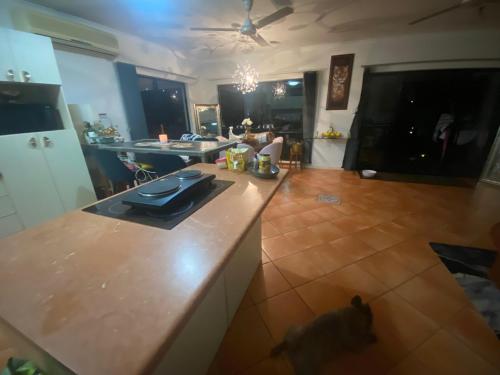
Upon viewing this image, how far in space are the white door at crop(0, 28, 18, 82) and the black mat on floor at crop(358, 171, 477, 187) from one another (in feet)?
15.3

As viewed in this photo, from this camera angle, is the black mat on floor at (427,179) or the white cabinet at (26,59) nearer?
the white cabinet at (26,59)

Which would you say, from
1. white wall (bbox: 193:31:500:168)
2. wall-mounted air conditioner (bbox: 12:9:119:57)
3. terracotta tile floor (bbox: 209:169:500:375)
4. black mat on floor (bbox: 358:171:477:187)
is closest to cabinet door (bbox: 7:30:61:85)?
wall-mounted air conditioner (bbox: 12:9:119:57)

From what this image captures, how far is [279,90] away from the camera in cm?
418

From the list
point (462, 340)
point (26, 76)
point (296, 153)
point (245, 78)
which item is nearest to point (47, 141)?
point (26, 76)

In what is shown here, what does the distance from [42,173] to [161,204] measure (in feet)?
6.73

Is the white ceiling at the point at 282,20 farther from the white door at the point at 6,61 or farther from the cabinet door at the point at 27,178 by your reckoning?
the cabinet door at the point at 27,178

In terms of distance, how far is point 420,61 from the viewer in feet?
10.7

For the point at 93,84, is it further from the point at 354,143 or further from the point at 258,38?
the point at 354,143

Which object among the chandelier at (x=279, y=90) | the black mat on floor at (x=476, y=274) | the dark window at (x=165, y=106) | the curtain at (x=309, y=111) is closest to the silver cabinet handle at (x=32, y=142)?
the dark window at (x=165, y=106)

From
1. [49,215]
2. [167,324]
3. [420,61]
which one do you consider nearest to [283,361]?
[167,324]

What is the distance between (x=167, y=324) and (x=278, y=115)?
14.7ft

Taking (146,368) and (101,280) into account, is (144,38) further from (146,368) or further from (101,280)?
(146,368)

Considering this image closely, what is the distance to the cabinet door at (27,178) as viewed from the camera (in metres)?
1.69

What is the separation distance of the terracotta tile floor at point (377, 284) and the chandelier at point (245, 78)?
97.1 inches
